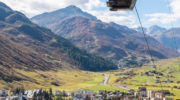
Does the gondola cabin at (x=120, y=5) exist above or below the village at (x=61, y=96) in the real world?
above

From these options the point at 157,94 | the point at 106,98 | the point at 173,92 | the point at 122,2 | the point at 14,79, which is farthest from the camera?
the point at 14,79

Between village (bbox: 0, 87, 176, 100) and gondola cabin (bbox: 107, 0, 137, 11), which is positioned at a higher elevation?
gondola cabin (bbox: 107, 0, 137, 11)

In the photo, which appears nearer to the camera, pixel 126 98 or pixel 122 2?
pixel 122 2

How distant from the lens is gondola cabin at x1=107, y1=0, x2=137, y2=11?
804cm

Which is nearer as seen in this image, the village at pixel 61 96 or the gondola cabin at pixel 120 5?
the gondola cabin at pixel 120 5

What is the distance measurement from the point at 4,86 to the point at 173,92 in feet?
474

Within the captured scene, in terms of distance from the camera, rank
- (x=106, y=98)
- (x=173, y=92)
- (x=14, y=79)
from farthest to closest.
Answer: (x=14, y=79) → (x=173, y=92) → (x=106, y=98)

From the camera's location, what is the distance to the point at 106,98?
5925 inches

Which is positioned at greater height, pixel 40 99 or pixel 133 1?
pixel 133 1

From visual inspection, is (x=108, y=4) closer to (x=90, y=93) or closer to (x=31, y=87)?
(x=90, y=93)

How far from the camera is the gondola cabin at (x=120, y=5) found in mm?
8039

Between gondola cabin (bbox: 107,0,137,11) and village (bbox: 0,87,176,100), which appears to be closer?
gondola cabin (bbox: 107,0,137,11)

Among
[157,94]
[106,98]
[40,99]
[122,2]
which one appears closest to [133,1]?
[122,2]

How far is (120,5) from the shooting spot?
329 inches
